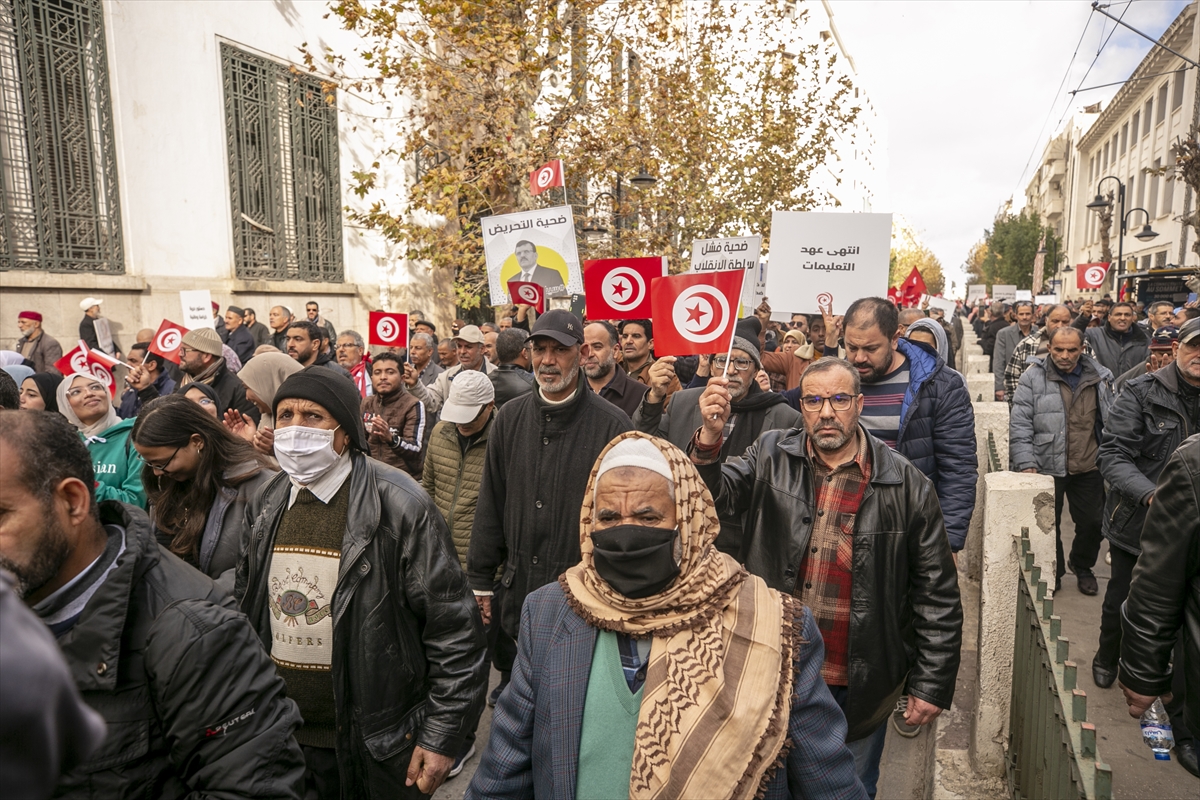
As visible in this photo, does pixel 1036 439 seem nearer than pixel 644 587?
No

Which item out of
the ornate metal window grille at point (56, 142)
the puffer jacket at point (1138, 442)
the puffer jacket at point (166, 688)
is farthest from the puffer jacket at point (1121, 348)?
the ornate metal window grille at point (56, 142)

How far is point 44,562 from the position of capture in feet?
5.35

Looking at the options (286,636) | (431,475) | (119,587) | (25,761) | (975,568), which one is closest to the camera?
(25,761)

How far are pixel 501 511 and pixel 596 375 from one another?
5.73 ft

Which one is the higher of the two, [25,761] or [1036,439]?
[25,761]

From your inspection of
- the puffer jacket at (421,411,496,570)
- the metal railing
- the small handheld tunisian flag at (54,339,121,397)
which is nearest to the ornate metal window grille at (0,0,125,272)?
the small handheld tunisian flag at (54,339,121,397)

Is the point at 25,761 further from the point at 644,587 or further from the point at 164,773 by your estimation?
the point at 644,587

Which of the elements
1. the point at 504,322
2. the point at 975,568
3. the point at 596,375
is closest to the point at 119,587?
the point at 596,375

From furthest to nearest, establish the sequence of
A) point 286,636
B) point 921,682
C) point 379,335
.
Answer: point 379,335 < point 921,682 < point 286,636

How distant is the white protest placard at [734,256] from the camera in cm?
680

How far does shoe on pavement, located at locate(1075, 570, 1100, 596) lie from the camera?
6363mm

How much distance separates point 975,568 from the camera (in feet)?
19.8

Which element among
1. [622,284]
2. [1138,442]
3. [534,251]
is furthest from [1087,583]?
[534,251]

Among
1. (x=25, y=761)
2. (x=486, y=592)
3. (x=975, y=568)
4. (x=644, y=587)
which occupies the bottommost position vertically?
(x=975, y=568)
